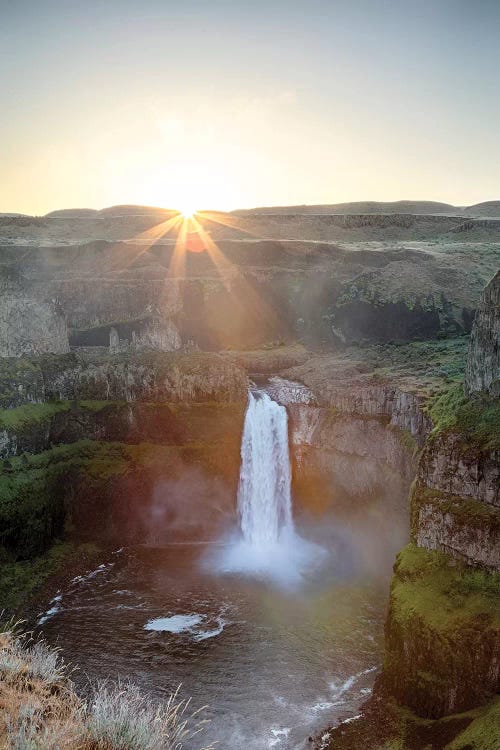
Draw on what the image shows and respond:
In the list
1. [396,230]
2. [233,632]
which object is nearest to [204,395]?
[233,632]

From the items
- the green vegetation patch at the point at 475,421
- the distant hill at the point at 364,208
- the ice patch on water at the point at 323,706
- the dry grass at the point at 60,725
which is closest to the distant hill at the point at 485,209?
the distant hill at the point at 364,208

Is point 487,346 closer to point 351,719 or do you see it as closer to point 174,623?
point 351,719

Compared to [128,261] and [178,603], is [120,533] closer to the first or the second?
[178,603]

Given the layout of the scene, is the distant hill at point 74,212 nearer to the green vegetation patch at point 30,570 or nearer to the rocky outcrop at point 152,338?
the rocky outcrop at point 152,338

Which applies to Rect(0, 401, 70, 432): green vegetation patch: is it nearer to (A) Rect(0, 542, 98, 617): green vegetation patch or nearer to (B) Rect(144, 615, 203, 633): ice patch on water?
(A) Rect(0, 542, 98, 617): green vegetation patch

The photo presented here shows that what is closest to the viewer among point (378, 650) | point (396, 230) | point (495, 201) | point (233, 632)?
point (378, 650)

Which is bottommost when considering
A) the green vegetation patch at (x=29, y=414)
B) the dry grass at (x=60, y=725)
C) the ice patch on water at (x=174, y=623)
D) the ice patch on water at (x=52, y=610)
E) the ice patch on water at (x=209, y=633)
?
the ice patch on water at (x=52, y=610)
